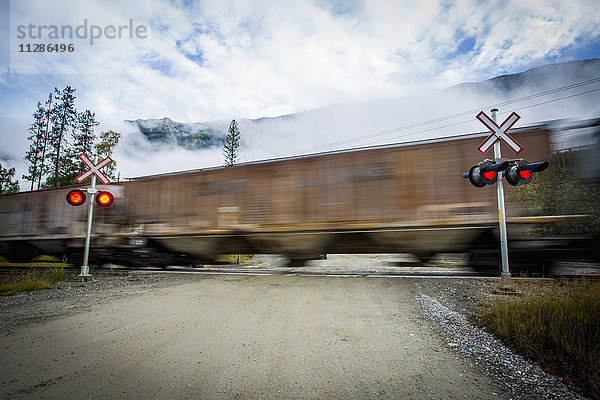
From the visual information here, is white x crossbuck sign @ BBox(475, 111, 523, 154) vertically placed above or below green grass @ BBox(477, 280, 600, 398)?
above

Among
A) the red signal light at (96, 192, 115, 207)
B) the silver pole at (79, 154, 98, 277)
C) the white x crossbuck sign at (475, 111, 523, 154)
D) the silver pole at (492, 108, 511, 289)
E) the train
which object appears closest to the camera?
the silver pole at (492, 108, 511, 289)

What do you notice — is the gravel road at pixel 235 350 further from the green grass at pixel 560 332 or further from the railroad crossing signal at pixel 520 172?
the railroad crossing signal at pixel 520 172

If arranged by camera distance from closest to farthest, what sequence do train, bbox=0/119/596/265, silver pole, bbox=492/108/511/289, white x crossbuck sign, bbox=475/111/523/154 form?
silver pole, bbox=492/108/511/289, white x crossbuck sign, bbox=475/111/523/154, train, bbox=0/119/596/265

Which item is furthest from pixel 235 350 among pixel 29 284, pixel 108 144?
pixel 108 144

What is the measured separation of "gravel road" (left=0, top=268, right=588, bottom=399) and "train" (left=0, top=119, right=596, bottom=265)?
119 inches

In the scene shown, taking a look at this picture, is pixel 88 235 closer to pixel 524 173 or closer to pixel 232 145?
pixel 524 173

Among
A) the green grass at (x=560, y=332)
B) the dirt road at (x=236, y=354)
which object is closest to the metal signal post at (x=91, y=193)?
the dirt road at (x=236, y=354)

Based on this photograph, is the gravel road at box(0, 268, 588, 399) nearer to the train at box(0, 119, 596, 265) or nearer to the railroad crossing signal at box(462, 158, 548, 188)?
the railroad crossing signal at box(462, 158, 548, 188)

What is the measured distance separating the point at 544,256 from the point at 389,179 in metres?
4.58

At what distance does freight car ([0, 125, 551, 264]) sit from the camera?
816 centimetres

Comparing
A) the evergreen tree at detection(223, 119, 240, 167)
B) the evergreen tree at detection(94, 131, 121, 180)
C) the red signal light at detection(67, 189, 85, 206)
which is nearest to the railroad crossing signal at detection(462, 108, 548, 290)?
the red signal light at detection(67, 189, 85, 206)

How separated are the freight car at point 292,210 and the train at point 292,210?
0.03 meters

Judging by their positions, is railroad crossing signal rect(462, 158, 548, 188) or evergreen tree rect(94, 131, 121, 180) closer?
railroad crossing signal rect(462, 158, 548, 188)

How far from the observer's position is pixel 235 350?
3.23m
